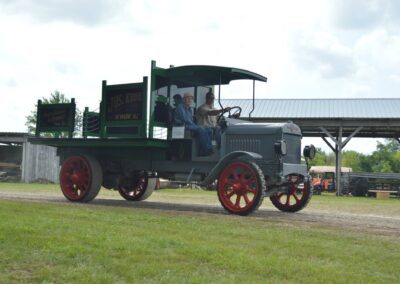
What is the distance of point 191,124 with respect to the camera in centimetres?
1102

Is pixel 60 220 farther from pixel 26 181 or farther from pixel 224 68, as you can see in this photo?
pixel 26 181

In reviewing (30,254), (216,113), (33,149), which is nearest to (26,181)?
(33,149)

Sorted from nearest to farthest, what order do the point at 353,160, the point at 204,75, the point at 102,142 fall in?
1. the point at 204,75
2. the point at 102,142
3. the point at 353,160

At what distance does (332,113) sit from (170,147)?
17.6 metres

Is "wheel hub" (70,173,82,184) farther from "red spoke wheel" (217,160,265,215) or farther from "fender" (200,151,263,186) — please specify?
"red spoke wheel" (217,160,265,215)

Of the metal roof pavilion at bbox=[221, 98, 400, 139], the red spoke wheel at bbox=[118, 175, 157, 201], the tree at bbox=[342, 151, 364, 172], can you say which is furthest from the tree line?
the red spoke wheel at bbox=[118, 175, 157, 201]

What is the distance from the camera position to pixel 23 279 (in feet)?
15.0

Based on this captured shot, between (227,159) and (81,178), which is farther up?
(227,159)

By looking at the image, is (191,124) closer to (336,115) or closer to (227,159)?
(227,159)

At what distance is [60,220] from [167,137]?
4.19m

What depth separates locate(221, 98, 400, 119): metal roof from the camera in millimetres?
27000

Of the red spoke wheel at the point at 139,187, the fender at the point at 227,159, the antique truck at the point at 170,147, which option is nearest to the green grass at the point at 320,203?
the red spoke wheel at the point at 139,187

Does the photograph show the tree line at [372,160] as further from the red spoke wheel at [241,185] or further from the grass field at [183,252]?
the grass field at [183,252]

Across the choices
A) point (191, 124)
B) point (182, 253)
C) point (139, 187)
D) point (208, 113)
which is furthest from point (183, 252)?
point (139, 187)
